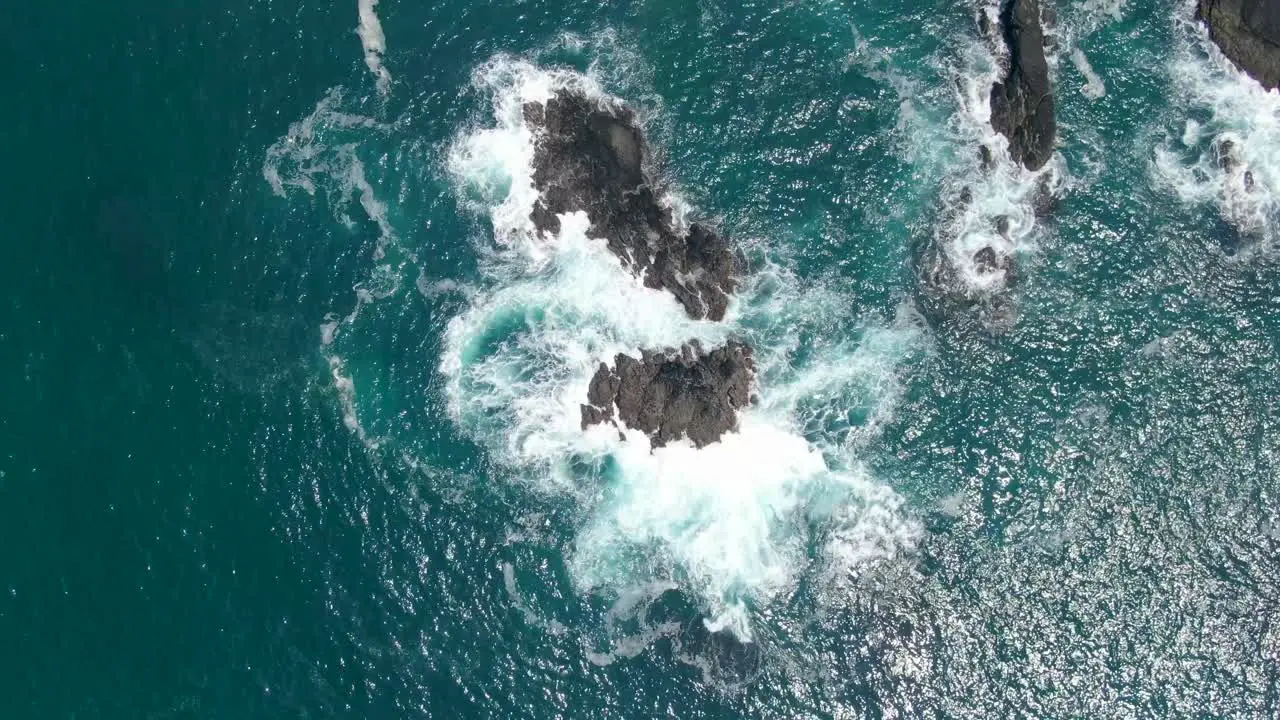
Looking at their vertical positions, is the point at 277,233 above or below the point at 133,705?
above

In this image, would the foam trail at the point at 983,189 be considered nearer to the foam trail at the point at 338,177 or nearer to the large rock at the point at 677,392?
the large rock at the point at 677,392

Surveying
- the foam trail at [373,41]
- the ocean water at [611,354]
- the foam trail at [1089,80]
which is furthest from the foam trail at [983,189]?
the foam trail at [373,41]

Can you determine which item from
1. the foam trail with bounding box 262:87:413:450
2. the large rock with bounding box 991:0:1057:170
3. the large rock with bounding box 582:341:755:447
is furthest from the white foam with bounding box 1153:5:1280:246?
the foam trail with bounding box 262:87:413:450

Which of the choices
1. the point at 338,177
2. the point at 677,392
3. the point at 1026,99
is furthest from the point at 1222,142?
the point at 338,177

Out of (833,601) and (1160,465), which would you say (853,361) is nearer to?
(833,601)

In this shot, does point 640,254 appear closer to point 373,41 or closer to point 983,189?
point 983,189

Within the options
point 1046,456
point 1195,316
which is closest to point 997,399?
point 1046,456

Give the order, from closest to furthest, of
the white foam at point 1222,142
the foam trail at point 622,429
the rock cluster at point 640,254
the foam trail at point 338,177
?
the foam trail at point 622,429 < the rock cluster at point 640,254 < the white foam at point 1222,142 < the foam trail at point 338,177

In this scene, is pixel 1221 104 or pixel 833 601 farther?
pixel 1221 104
